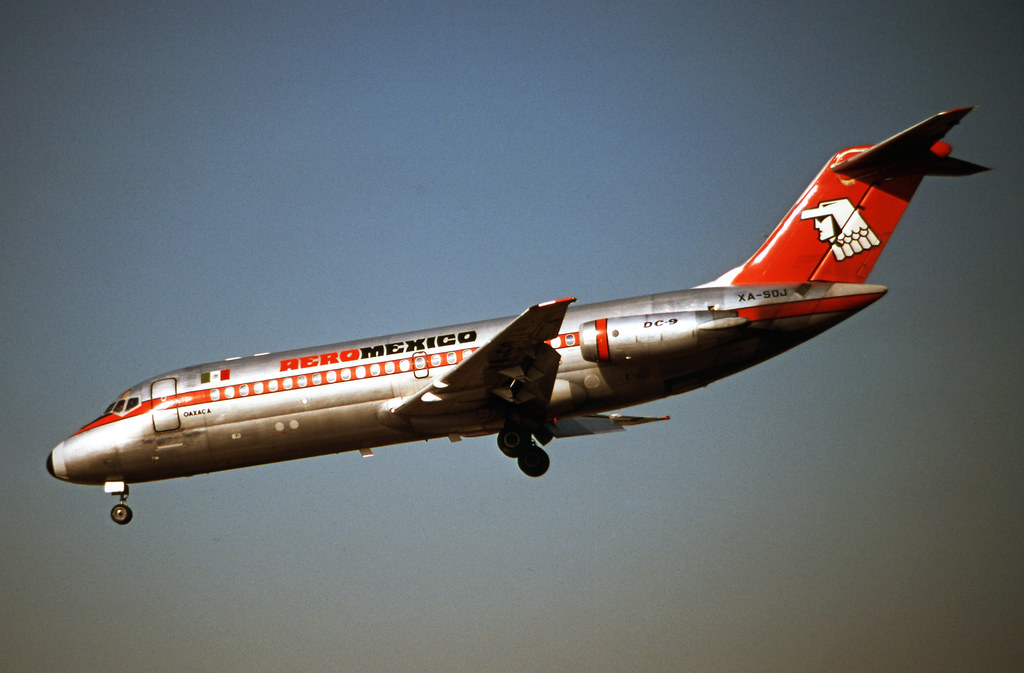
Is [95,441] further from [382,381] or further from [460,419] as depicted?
[460,419]

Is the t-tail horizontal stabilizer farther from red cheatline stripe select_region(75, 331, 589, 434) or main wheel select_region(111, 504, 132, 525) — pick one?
main wheel select_region(111, 504, 132, 525)

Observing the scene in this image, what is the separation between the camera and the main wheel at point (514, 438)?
23125 millimetres

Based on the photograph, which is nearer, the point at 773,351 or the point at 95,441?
the point at 773,351

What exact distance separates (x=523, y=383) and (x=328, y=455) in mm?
4998

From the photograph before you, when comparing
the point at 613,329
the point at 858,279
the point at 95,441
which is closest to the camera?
the point at 613,329

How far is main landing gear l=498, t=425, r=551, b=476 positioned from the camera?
2314 cm

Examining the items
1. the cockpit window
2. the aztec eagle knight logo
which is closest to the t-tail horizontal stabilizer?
the aztec eagle knight logo

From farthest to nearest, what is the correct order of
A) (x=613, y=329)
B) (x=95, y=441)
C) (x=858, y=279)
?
1. (x=95, y=441)
2. (x=858, y=279)
3. (x=613, y=329)

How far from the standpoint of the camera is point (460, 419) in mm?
23062

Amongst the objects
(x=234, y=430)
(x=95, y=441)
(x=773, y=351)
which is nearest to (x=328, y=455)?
(x=234, y=430)

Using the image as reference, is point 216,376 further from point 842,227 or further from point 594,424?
point 842,227

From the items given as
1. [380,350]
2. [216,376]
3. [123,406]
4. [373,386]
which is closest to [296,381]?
[373,386]

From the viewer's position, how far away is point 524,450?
2322 cm

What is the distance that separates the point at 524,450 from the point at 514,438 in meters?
0.34
